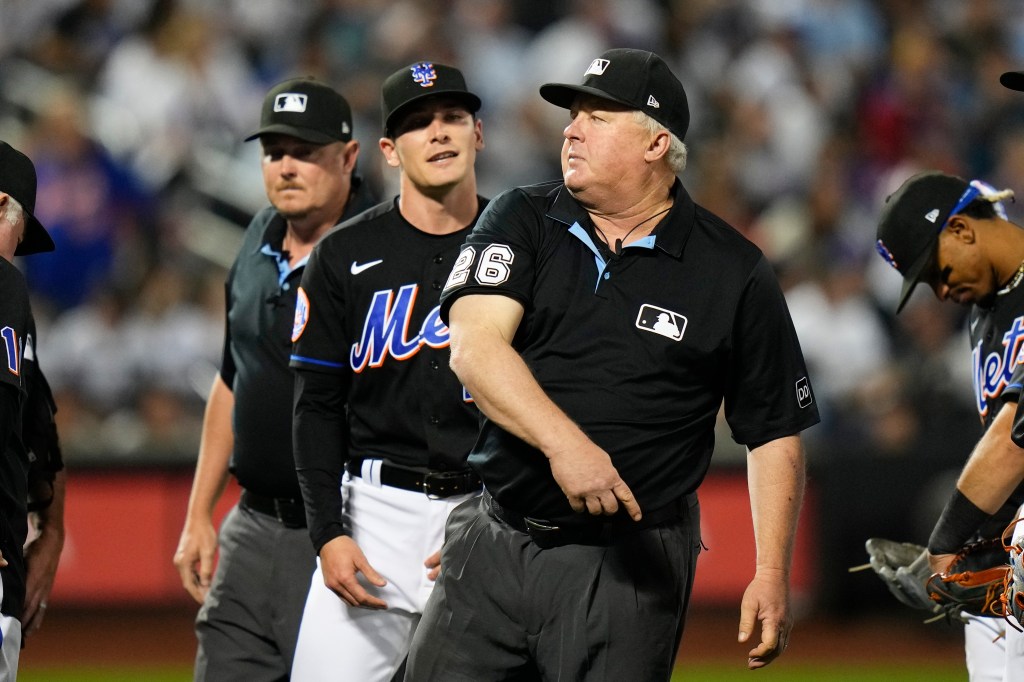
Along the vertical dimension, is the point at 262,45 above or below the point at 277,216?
above

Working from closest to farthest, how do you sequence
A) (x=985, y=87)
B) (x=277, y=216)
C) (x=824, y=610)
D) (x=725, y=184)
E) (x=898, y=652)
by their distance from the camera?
(x=277, y=216)
(x=898, y=652)
(x=824, y=610)
(x=725, y=184)
(x=985, y=87)

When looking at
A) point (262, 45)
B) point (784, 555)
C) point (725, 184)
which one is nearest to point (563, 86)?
point (784, 555)

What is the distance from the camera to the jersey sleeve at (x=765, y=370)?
3.91 meters

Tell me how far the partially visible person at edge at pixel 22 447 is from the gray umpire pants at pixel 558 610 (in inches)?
45.6

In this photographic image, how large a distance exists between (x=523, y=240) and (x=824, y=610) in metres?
6.37

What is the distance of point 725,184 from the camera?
11.9 m

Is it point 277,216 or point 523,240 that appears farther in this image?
point 277,216

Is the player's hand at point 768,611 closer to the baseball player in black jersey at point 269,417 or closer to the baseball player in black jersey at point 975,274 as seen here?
the baseball player in black jersey at point 975,274

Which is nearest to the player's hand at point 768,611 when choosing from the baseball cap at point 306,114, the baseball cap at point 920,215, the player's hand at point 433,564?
the player's hand at point 433,564

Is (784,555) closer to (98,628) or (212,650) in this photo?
(212,650)

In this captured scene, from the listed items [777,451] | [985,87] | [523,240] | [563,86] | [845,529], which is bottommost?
[845,529]

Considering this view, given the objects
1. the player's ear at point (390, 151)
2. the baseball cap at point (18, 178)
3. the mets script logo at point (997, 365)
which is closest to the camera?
the baseball cap at point (18, 178)

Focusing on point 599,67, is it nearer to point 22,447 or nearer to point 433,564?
point 433,564

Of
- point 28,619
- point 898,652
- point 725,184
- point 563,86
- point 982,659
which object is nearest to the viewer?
point 563,86
